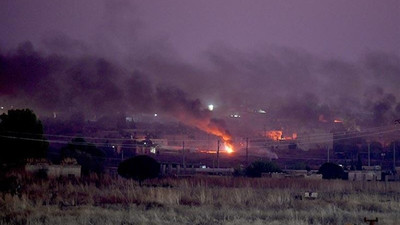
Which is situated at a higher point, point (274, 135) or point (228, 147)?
point (274, 135)

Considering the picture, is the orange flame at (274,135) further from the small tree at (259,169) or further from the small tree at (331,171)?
the small tree at (259,169)

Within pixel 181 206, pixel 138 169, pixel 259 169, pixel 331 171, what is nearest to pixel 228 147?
pixel 331 171

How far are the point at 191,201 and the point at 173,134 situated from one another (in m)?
81.4

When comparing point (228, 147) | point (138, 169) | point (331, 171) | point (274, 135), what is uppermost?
point (274, 135)

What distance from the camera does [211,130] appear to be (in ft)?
302

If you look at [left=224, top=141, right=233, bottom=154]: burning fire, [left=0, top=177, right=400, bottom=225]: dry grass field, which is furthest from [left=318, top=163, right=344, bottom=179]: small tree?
[left=224, top=141, right=233, bottom=154]: burning fire

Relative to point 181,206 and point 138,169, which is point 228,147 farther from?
point 181,206

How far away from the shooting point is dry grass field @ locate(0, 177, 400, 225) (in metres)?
17.5

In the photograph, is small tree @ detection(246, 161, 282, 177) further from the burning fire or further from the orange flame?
the orange flame

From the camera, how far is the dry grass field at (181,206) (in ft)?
57.3

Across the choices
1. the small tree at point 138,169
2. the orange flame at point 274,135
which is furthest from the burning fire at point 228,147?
the small tree at point 138,169

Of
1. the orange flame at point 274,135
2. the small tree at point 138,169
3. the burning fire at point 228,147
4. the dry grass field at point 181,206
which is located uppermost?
the orange flame at point 274,135

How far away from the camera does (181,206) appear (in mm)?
20516

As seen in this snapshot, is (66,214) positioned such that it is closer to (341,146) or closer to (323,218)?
(323,218)
